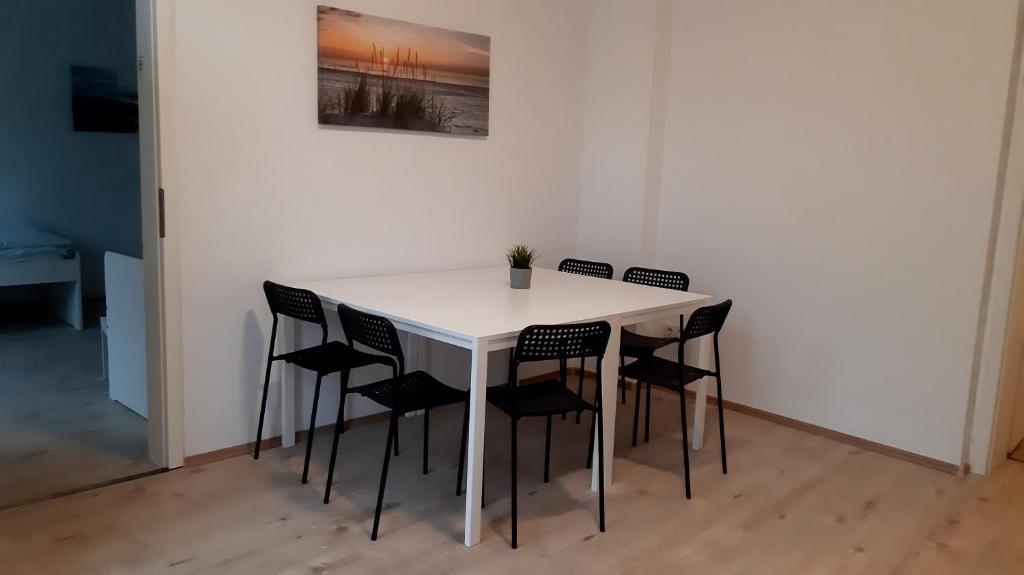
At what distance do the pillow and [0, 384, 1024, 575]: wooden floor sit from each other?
347 centimetres

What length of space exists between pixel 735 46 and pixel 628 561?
9.42ft

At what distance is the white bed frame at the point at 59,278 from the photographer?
537 cm

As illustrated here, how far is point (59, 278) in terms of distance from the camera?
5559mm

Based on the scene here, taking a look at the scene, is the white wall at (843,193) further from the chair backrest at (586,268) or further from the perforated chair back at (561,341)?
the perforated chair back at (561,341)

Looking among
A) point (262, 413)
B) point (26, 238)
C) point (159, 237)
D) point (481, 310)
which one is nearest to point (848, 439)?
point (481, 310)

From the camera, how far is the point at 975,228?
331 cm

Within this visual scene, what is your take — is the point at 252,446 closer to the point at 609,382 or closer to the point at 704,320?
the point at 609,382

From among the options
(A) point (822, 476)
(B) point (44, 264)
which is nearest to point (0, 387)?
(B) point (44, 264)

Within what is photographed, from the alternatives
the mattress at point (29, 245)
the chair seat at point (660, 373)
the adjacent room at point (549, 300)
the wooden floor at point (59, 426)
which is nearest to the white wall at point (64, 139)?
the mattress at point (29, 245)

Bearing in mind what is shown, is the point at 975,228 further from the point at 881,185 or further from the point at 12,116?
the point at 12,116

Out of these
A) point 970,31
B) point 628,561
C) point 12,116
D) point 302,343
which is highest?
point 970,31

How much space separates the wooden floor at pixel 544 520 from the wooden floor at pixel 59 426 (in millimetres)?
209

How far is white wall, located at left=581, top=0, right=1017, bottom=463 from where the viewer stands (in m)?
3.35

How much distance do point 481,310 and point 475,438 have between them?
1.92ft
